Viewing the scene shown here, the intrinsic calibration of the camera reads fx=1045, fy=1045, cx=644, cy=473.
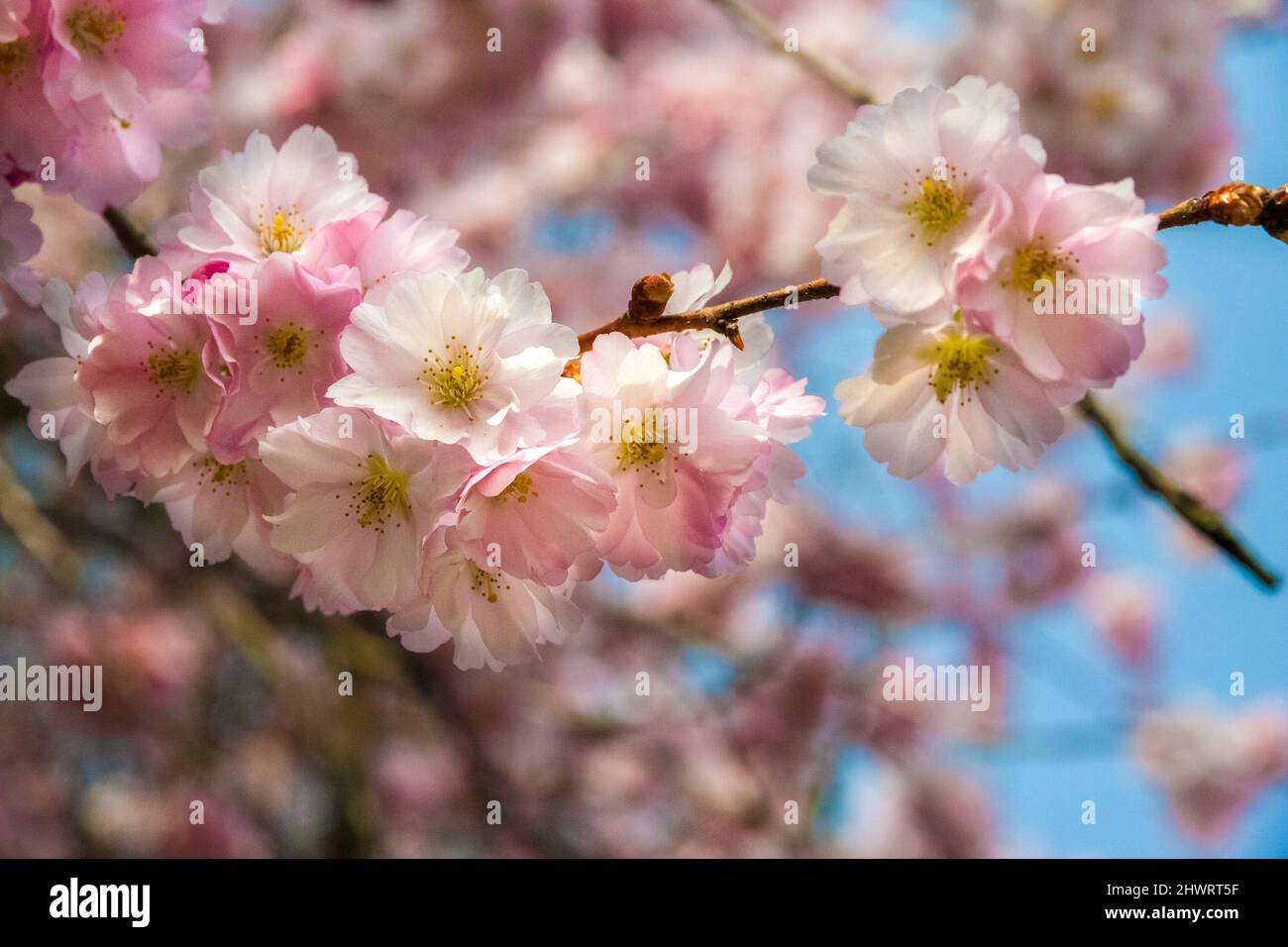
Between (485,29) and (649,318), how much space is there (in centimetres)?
241

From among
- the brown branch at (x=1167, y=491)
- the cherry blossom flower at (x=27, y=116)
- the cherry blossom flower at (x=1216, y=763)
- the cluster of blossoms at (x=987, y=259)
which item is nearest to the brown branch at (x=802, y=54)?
the brown branch at (x=1167, y=491)

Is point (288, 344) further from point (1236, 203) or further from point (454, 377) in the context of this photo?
point (1236, 203)

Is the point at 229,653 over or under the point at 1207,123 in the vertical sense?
under

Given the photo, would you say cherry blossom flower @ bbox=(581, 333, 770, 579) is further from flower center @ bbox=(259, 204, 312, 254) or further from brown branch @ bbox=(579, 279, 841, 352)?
flower center @ bbox=(259, 204, 312, 254)

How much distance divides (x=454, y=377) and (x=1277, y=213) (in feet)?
1.95

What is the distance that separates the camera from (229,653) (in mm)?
3080

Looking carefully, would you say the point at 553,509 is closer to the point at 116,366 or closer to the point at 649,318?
the point at 649,318

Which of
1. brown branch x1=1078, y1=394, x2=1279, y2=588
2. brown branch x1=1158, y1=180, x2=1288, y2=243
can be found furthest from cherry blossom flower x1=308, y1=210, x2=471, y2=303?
brown branch x1=1078, y1=394, x2=1279, y2=588

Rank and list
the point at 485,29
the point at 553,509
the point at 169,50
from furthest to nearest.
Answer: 1. the point at 485,29
2. the point at 169,50
3. the point at 553,509

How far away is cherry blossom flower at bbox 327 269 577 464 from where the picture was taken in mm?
711

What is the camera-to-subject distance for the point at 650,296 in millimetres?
775

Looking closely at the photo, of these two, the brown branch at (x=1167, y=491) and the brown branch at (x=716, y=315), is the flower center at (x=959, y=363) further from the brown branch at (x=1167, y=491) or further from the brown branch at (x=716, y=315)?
the brown branch at (x=1167, y=491)
